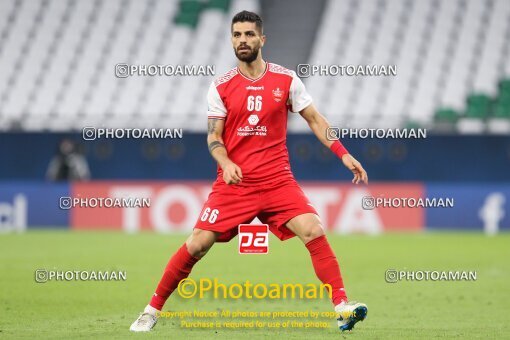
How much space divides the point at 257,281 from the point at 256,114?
4.92 meters

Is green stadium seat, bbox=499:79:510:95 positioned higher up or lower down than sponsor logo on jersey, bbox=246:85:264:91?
higher up

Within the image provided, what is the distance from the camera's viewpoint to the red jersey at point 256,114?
785 centimetres

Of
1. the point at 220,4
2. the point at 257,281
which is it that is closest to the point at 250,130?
the point at 257,281

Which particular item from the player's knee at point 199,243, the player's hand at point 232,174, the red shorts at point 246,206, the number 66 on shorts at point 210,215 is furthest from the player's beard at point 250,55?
the player's knee at point 199,243

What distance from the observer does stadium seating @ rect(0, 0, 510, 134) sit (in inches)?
995

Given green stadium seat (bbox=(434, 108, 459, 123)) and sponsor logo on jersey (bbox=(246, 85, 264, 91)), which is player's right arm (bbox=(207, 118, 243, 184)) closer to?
sponsor logo on jersey (bbox=(246, 85, 264, 91))

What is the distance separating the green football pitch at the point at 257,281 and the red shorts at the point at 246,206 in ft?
2.64

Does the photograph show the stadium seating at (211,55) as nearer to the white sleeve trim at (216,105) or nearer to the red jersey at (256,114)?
the red jersey at (256,114)

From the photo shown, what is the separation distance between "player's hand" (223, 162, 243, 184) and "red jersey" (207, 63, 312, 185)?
355 millimetres

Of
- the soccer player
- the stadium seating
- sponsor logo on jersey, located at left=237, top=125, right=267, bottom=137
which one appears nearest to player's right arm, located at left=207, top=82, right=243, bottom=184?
the soccer player

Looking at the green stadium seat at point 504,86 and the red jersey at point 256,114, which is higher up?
the green stadium seat at point 504,86

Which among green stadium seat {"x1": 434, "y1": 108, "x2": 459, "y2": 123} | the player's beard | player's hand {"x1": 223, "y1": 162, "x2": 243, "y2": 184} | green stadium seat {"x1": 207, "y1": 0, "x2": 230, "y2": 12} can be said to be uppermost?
green stadium seat {"x1": 207, "y1": 0, "x2": 230, "y2": 12}

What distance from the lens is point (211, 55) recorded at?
26.8 m

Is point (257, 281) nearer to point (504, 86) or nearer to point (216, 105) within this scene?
point (216, 105)
